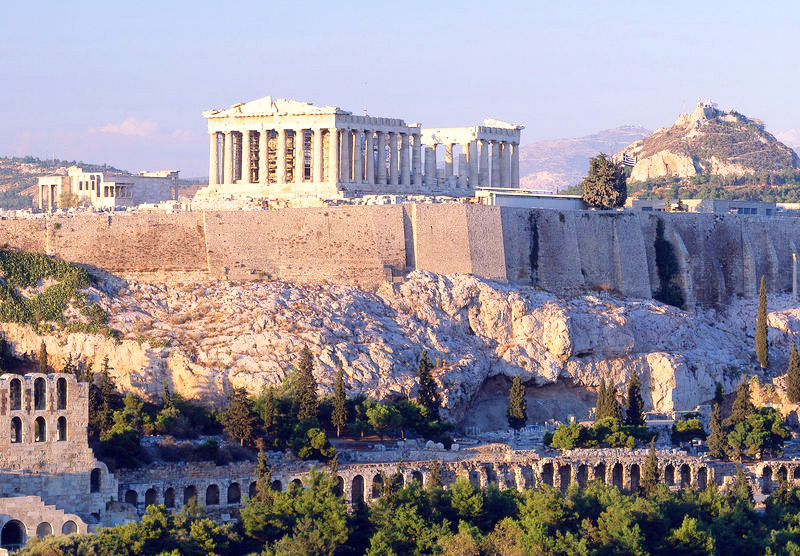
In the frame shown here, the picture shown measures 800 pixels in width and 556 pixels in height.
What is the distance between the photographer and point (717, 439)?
2547 inches

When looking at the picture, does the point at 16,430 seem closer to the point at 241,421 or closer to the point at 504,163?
the point at 241,421

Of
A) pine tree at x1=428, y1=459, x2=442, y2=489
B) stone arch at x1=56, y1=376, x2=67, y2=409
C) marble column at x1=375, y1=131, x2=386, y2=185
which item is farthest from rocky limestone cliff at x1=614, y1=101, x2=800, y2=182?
stone arch at x1=56, y1=376, x2=67, y2=409

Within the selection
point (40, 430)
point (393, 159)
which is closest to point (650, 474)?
point (40, 430)

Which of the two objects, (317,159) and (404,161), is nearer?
(317,159)

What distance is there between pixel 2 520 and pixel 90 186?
39247mm

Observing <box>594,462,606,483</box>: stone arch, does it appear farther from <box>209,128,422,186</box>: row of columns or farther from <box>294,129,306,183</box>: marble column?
<box>294,129,306,183</box>: marble column

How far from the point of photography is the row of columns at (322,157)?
258 feet

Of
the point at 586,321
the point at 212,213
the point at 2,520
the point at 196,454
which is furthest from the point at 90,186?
the point at 2,520

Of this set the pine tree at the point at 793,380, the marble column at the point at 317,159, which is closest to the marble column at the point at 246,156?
the marble column at the point at 317,159

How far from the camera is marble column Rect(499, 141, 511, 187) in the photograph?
8800 cm

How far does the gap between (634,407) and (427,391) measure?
7.11m

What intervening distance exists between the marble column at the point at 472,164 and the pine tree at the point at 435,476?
3018 cm

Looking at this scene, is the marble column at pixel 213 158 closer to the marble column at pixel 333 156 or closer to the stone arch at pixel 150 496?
the marble column at pixel 333 156

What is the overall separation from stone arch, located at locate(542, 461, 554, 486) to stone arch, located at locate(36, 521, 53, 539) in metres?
17.0
